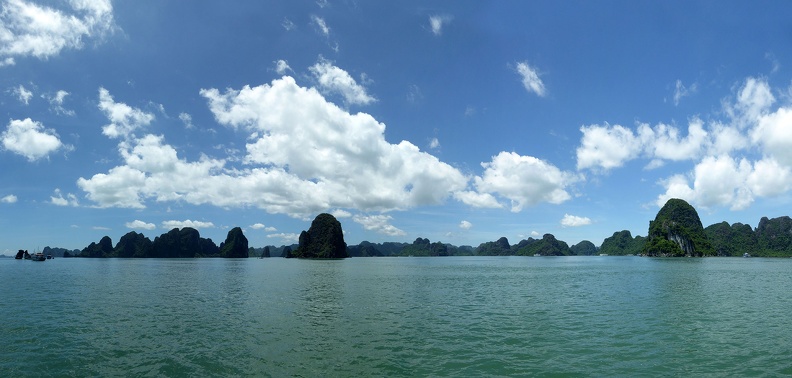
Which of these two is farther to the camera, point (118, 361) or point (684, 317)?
point (684, 317)

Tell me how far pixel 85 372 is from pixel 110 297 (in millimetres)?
35769

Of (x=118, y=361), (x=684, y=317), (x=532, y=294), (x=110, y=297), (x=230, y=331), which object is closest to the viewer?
(x=118, y=361)

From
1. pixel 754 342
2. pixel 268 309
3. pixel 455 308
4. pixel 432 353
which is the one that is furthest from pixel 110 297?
pixel 754 342

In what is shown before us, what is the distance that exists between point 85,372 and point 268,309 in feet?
68.0

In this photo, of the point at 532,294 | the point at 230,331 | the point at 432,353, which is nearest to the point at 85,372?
the point at 230,331

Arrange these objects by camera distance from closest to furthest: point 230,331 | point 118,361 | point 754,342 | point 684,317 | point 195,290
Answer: point 118,361 → point 754,342 → point 230,331 → point 684,317 → point 195,290

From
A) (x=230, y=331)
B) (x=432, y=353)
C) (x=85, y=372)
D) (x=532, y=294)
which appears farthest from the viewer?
(x=532, y=294)

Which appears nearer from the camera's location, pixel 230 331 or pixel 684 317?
pixel 230 331

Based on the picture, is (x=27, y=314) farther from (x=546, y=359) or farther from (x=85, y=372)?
(x=546, y=359)

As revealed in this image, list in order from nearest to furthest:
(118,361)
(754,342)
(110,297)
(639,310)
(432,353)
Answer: (118,361) → (432,353) → (754,342) → (639,310) → (110,297)

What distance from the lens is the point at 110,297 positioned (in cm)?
5034

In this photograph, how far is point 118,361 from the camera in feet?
73.2

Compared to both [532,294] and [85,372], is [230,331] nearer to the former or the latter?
[85,372]

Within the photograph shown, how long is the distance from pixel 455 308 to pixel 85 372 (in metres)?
30.1
